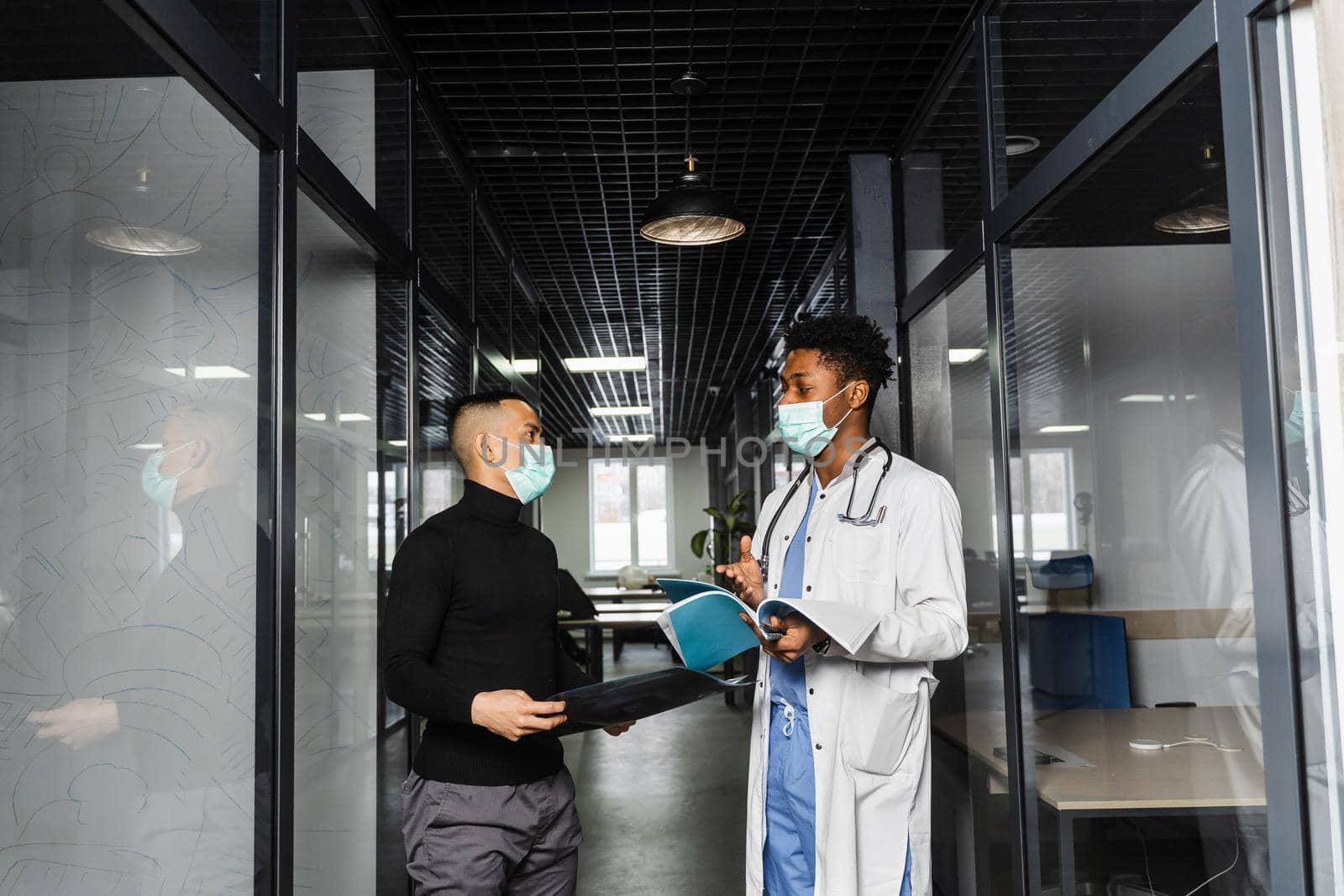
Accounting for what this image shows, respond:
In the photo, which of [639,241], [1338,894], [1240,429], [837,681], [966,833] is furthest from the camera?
[639,241]

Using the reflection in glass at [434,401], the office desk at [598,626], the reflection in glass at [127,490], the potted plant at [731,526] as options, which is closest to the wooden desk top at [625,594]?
the potted plant at [731,526]

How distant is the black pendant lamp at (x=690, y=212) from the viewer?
4.11 meters

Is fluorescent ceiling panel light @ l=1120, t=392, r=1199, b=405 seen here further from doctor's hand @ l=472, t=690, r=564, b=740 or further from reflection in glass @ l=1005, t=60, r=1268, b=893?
doctor's hand @ l=472, t=690, r=564, b=740

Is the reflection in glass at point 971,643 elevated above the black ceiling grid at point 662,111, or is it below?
below

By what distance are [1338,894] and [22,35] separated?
2.00 metres

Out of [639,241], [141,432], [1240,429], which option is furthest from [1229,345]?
[639,241]

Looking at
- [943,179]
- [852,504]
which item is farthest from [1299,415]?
[943,179]

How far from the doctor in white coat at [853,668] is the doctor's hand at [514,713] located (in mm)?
440

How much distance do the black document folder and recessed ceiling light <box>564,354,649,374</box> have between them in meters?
7.80

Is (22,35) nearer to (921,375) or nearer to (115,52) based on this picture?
(115,52)

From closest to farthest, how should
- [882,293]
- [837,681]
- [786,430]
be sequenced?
[837,681]
[786,430]
[882,293]

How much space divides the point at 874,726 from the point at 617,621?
22.1ft

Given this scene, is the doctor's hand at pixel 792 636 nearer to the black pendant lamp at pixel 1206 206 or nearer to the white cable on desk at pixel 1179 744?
the white cable on desk at pixel 1179 744

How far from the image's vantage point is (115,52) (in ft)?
4.92
